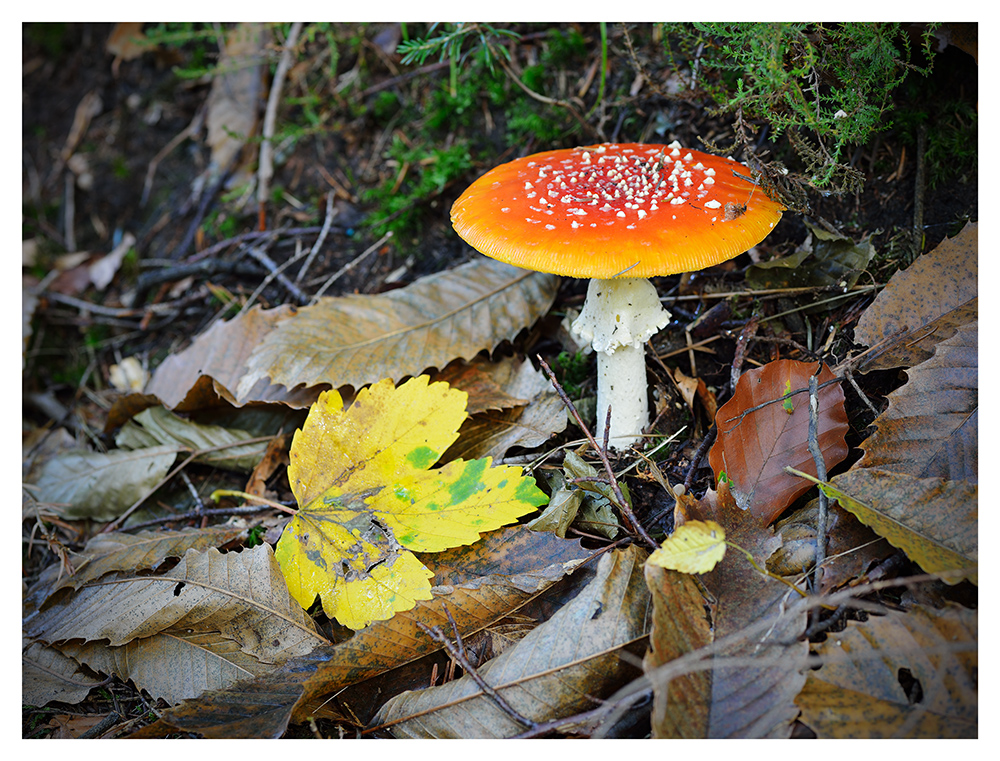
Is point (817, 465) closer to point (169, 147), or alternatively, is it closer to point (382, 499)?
point (382, 499)

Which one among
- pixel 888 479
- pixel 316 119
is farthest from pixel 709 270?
pixel 316 119

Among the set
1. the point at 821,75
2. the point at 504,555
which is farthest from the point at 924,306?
the point at 504,555

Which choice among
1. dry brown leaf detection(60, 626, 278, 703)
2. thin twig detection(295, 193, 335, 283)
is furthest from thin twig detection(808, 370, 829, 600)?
thin twig detection(295, 193, 335, 283)

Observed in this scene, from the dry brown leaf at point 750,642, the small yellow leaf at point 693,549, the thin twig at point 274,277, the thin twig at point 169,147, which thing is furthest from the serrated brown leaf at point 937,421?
the thin twig at point 169,147

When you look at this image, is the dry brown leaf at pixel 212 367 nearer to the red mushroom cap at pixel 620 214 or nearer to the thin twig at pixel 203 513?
the thin twig at pixel 203 513

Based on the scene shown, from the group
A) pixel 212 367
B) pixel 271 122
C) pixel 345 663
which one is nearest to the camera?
pixel 345 663
